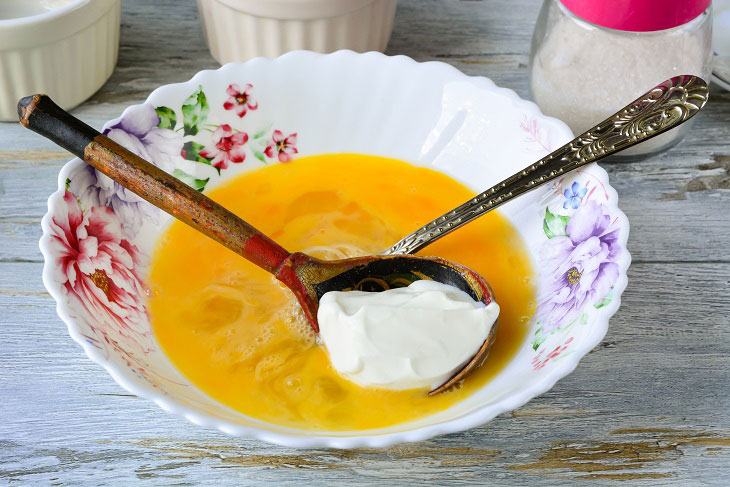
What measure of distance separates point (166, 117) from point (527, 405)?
67cm

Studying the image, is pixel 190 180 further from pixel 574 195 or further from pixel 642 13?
pixel 642 13

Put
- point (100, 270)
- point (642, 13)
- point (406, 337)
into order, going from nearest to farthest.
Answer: point (406, 337)
point (100, 270)
point (642, 13)

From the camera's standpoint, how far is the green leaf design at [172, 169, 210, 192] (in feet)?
4.24

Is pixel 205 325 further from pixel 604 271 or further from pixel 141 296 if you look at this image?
pixel 604 271

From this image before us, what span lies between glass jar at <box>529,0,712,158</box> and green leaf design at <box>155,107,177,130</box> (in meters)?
0.61

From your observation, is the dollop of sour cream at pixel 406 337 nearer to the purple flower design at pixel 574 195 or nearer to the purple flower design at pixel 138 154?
the purple flower design at pixel 574 195

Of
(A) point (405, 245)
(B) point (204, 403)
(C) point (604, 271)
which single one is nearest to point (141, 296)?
(B) point (204, 403)

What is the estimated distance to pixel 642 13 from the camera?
1.23 metres

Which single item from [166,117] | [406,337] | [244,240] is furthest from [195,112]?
[406,337]

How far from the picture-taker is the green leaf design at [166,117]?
127 cm

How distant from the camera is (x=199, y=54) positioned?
1.66 metres

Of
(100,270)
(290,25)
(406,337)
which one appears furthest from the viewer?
(290,25)

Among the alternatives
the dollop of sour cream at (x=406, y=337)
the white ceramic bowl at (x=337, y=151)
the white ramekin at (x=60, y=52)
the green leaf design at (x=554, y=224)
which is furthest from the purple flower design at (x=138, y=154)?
the green leaf design at (x=554, y=224)

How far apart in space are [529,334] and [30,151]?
0.90 m
